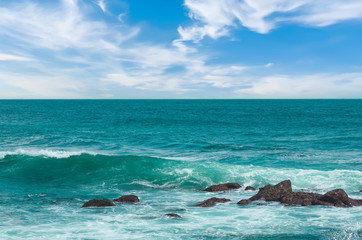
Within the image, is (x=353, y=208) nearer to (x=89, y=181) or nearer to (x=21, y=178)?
(x=89, y=181)

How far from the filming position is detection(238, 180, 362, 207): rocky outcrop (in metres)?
16.6

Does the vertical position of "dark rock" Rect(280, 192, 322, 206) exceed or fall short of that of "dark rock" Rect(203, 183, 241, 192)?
it exceeds it

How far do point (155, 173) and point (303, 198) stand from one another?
474 inches

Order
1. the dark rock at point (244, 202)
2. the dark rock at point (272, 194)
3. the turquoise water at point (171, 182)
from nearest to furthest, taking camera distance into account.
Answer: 1. the turquoise water at point (171, 182)
2. the dark rock at point (244, 202)
3. the dark rock at point (272, 194)

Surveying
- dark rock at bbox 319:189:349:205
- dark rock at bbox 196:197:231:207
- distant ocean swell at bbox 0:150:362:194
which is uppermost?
dark rock at bbox 319:189:349:205

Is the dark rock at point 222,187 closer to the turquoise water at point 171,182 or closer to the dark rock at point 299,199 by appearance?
the turquoise water at point 171,182

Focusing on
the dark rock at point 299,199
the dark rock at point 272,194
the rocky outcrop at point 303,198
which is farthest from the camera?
the dark rock at point 272,194

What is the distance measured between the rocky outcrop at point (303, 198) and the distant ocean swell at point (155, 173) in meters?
3.66

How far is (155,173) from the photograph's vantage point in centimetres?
2542

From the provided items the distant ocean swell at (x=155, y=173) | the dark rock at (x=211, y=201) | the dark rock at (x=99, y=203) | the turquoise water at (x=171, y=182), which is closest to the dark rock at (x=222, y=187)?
the turquoise water at (x=171, y=182)

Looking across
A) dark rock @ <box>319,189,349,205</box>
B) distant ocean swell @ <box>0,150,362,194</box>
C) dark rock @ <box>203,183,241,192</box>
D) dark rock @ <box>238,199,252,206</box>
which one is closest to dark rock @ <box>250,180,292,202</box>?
dark rock @ <box>238,199,252,206</box>

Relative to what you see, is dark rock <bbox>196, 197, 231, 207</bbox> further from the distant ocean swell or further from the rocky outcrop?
the distant ocean swell

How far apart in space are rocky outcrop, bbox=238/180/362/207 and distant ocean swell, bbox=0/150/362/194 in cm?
366

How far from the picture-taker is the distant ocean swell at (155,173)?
74.5ft
